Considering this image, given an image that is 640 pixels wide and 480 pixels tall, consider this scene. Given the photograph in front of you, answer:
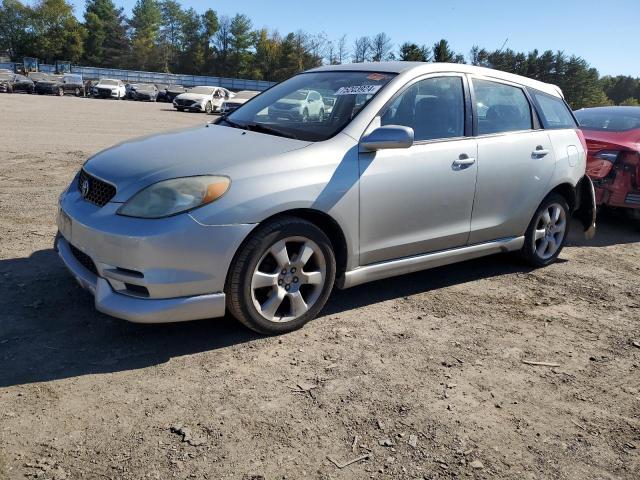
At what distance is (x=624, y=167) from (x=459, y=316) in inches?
152

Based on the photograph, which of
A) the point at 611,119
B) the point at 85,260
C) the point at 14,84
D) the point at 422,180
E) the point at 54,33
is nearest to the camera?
the point at 85,260

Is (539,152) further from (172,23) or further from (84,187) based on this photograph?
(172,23)

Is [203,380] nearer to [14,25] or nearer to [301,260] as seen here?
[301,260]

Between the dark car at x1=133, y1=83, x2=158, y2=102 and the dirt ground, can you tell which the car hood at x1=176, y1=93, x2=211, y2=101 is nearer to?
the dark car at x1=133, y1=83, x2=158, y2=102

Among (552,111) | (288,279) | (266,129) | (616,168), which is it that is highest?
(552,111)

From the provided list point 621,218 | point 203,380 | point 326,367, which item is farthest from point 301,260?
point 621,218

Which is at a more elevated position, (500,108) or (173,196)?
(500,108)

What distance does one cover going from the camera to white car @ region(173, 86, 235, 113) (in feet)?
108

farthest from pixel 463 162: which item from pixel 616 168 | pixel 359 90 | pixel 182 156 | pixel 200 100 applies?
pixel 200 100

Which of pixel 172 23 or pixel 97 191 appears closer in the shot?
pixel 97 191

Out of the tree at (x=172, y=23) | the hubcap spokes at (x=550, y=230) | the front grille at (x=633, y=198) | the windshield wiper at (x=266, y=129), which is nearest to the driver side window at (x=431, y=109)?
the windshield wiper at (x=266, y=129)

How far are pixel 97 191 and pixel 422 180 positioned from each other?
85.3 inches

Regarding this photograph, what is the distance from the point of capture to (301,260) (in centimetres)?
365

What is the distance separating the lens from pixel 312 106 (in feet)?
14.0
